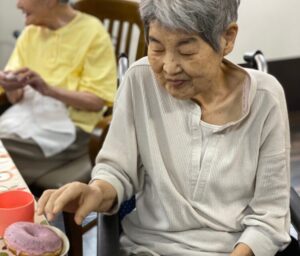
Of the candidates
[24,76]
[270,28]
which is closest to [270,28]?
[270,28]

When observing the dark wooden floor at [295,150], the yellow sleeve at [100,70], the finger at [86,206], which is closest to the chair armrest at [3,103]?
the yellow sleeve at [100,70]

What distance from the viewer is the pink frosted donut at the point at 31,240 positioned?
1040 mm

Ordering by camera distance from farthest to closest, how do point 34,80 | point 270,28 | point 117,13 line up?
point 270,28, point 117,13, point 34,80

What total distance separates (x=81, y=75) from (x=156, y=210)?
0.99m

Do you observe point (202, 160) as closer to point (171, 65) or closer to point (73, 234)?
point (171, 65)

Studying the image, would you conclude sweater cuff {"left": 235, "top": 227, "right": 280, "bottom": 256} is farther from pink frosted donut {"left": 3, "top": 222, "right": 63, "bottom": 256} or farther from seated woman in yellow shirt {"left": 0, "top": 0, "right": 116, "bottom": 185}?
seated woman in yellow shirt {"left": 0, "top": 0, "right": 116, "bottom": 185}

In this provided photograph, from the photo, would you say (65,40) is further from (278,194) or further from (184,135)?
(278,194)

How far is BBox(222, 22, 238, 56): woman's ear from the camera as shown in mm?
1189

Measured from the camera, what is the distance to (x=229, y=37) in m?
1.21

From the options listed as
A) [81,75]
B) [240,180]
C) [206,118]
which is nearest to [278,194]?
[240,180]

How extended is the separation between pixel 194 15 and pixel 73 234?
1083mm

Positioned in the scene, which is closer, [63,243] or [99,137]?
[63,243]

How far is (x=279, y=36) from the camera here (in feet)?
10.0

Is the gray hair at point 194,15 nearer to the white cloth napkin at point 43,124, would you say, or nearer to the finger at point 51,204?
the finger at point 51,204
